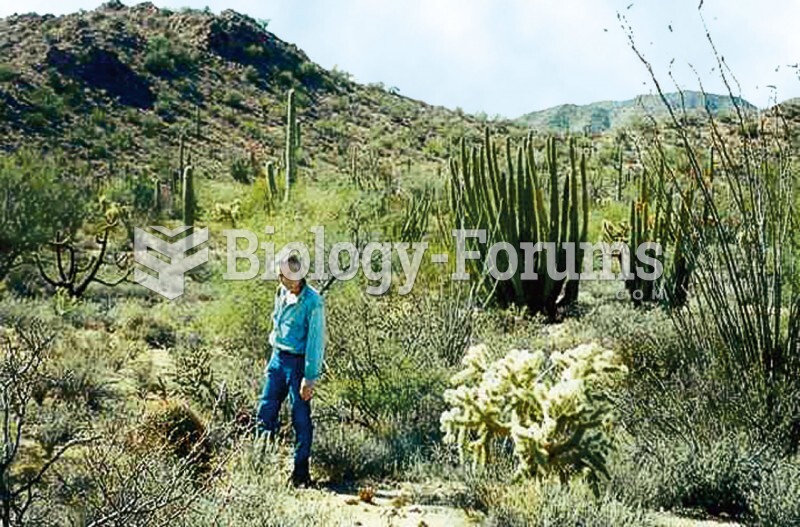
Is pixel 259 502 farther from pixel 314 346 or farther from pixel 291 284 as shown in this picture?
pixel 291 284

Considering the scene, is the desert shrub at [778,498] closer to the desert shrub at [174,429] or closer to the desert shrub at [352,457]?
the desert shrub at [352,457]

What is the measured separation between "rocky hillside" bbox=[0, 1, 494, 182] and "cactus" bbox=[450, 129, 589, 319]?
63.0 ft

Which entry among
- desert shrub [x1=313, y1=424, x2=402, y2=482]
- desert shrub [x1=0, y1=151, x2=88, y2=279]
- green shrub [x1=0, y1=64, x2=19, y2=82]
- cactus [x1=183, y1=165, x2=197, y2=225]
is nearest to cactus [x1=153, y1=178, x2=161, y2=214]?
cactus [x1=183, y1=165, x2=197, y2=225]

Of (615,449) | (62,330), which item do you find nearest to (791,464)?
(615,449)

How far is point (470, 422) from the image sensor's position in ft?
19.8

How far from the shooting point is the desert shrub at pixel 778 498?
5.13 metres

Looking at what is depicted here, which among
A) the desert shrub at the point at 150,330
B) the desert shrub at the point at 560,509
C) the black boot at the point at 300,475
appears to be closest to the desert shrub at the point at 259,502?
the black boot at the point at 300,475

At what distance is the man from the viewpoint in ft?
21.4

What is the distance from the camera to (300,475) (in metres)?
6.48

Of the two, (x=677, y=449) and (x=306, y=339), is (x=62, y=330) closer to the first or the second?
(x=306, y=339)

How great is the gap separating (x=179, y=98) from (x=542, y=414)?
124 ft

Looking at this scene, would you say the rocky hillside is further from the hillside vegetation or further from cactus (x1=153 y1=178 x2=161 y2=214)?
the hillside vegetation

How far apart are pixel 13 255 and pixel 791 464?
1383 centimetres

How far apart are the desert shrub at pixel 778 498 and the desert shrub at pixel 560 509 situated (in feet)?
2.21
